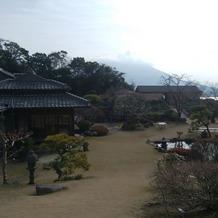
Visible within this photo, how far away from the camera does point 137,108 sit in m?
33.1

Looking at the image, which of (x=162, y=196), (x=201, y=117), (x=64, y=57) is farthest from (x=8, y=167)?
(x=64, y=57)

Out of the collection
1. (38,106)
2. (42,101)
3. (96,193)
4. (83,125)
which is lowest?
(96,193)

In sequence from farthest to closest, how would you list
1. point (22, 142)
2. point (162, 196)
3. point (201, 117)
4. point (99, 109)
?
point (99, 109) < point (201, 117) < point (22, 142) < point (162, 196)

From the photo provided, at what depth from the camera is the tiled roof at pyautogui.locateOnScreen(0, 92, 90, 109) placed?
2175 centimetres

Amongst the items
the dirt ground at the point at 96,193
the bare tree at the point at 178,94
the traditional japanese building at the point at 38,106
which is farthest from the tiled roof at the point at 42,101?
the bare tree at the point at 178,94

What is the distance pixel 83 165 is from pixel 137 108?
2010 cm

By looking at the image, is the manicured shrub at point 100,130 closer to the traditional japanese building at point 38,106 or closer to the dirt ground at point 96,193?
the traditional japanese building at point 38,106

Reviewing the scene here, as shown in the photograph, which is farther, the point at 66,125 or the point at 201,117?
the point at 201,117

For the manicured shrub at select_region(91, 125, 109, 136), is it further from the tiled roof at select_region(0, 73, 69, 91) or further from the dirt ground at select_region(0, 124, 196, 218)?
the dirt ground at select_region(0, 124, 196, 218)

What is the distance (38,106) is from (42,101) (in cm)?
69

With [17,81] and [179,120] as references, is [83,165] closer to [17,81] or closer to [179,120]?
[17,81]

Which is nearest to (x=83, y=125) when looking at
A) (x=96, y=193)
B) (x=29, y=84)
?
(x=29, y=84)

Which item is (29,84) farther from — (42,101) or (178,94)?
(178,94)

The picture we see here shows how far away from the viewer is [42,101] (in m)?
22.3
